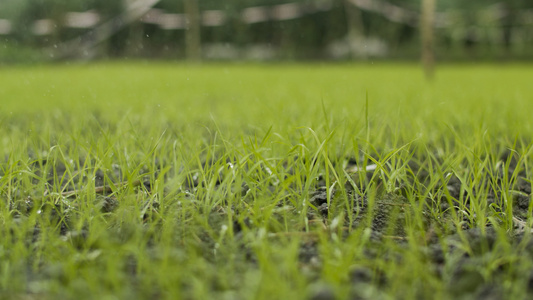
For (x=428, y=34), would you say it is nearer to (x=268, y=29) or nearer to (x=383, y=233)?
(x=383, y=233)

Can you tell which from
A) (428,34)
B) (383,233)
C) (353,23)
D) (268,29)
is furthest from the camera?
(268,29)

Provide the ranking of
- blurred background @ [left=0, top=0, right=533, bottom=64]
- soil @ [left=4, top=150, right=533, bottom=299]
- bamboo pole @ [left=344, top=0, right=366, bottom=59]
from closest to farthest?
1. soil @ [left=4, top=150, right=533, bottom=299]
2. blurred background @ [left=0, top=0, right=533, bottom=64]
3. bamboo pole @ [left=344, top=0, right=366, bottom=59]

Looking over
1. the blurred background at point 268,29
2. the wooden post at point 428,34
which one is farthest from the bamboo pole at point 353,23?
the wooden post at point 428,34

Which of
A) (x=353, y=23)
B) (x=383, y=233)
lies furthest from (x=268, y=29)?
(x=383, y=233)

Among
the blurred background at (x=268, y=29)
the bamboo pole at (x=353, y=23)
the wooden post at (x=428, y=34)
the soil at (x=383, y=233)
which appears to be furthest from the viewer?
the bamboo pole at (x=353, y=23)

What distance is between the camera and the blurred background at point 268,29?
68.4ft

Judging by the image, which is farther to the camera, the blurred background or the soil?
the blurred background

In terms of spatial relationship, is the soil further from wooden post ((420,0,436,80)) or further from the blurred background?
the blurred background

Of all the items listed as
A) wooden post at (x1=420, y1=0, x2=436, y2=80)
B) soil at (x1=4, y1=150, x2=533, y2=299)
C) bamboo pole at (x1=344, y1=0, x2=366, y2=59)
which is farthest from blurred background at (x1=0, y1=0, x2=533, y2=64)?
soil at (x1=4, y1=150, x2=533, y2=299)

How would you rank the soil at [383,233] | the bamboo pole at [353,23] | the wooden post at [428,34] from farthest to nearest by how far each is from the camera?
the bamboo pole at [353,23]
the wooden post at [428,34]
the soil at [383,233]

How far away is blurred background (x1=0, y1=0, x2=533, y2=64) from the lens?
68.4ft

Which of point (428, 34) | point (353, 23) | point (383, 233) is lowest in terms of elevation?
point (383, 233)

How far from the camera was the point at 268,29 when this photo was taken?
25.8 meters

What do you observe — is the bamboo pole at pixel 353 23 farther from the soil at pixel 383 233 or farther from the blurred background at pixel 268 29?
the soil at pixel 383 233
